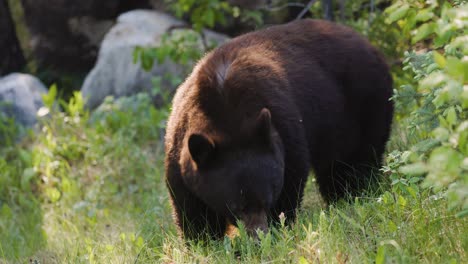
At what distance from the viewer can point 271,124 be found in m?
4.70

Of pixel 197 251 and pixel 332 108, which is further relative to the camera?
pixel 332 108

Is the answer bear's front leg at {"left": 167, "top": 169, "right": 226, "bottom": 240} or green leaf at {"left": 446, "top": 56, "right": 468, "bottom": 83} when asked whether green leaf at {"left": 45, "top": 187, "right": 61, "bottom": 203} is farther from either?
green leaf at {"left": 446, "top": 56, "right": 468, "bottom": 83}

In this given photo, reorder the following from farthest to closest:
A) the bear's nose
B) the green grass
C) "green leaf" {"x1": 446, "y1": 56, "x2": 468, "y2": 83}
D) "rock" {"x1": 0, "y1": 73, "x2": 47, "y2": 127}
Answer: "rock" {"x1": 0, "y1": 73, "x2": 47, "y2": 127} → the bear's nose → the green grass → "green leaf" {"x1": 446, "y1": 56, "x2": 468, "y2": 83}

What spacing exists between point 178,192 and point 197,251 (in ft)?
1.72

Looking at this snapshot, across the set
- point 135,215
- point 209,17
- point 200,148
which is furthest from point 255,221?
point 209,17

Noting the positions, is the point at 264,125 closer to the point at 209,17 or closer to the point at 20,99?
the point at 209,17

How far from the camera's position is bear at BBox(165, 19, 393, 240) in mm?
4527

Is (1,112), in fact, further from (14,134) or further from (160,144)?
(160,144)

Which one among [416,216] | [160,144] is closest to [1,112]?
[160,144]

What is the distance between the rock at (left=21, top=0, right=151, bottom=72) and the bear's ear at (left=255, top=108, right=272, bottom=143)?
312 inches

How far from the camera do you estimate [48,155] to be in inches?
333

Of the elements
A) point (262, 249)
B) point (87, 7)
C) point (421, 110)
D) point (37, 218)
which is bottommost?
point (37, 218)

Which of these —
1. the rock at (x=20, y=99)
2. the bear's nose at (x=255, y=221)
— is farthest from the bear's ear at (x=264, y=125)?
the rock at (x=20, y=99)

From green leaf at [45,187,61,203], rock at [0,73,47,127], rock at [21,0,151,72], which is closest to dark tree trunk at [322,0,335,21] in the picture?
green leaf at [45,187,61,203]
